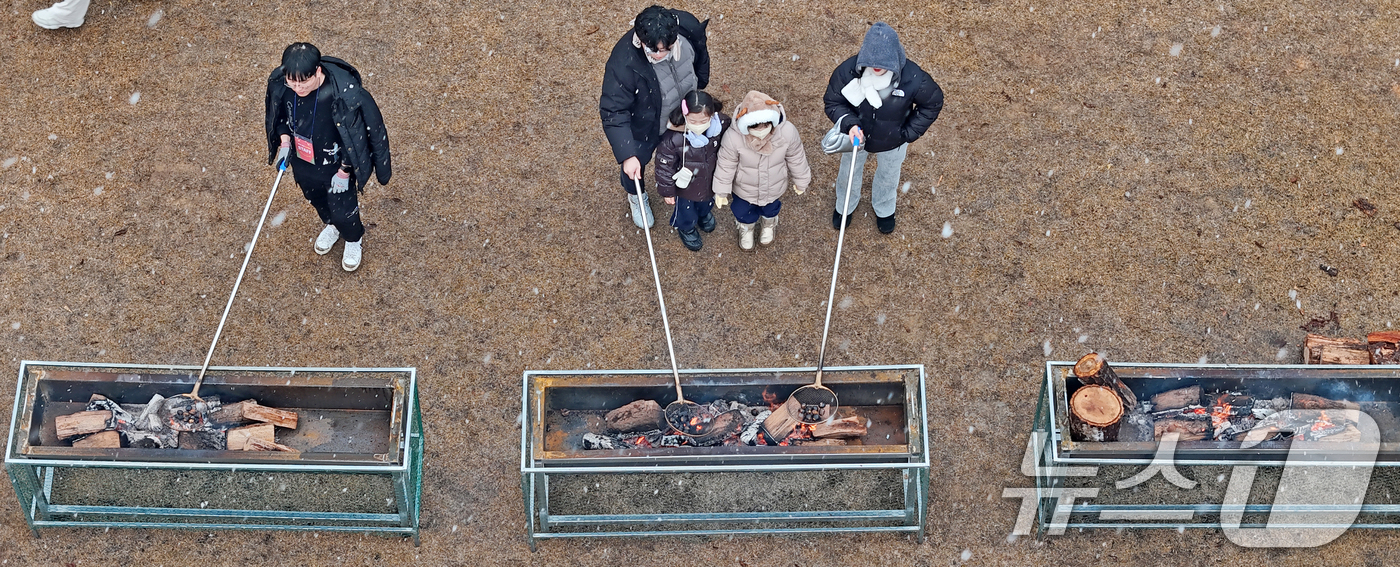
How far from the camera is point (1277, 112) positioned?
8680 millimetres

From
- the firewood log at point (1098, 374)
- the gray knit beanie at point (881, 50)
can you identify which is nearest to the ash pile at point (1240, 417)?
the firewood log at point (1098, 374)

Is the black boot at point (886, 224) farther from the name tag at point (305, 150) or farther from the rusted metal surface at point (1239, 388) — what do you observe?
the name tag at point (305, 150)

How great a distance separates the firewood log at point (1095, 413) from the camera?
6562mm

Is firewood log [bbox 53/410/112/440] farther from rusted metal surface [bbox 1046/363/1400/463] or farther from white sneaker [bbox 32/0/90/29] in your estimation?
rusted metal surface [bbox 1046/363/1400/463]

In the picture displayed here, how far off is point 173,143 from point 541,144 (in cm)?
233

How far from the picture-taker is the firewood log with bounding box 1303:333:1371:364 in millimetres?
7266

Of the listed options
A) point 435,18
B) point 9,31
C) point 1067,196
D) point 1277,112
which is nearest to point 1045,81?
point 1067,196

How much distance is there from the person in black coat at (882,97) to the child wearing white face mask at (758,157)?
29cm

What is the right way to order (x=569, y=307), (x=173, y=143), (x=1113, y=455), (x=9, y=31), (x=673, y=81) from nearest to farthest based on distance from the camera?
(x=1113, y=455), (x=673, y=81), (x=569, y=307), (x=173, y=143), (x=9, y=31)

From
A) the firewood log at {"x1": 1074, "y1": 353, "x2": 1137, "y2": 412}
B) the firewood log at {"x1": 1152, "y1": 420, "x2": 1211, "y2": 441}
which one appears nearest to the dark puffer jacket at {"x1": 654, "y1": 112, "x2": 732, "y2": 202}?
the firewood log at {"x1": 1074, "y1": 353, "x2": 1137, "y2": 412}

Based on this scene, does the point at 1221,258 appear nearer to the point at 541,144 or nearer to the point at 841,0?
the point at 841,0

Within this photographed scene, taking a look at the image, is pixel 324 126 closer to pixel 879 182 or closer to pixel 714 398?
pixel 714 398

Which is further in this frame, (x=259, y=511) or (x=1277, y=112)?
(x=1277, y=112)

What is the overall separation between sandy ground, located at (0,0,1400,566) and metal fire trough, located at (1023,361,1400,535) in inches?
5.8
